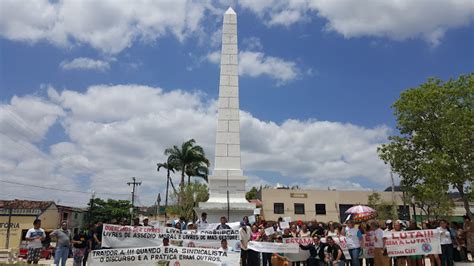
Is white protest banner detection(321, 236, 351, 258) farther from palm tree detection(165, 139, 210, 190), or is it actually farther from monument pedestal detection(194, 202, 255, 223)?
palm tree detection(165, 139, 210, 190)

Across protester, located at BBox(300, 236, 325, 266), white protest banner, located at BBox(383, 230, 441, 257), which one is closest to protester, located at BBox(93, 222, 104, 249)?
protester, located at BBox(300, 236, 325, 266)

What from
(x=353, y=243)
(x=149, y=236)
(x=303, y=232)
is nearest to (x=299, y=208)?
(x=303, y=232)

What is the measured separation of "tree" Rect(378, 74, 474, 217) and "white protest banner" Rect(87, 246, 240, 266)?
15.6 m

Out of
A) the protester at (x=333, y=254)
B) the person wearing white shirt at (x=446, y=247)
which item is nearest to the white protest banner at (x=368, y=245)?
the protester at (x=333, y=254)

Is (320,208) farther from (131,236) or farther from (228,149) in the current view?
(131,236)

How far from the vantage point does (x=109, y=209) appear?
215 feet

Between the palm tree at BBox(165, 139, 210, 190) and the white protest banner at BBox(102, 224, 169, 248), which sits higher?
the palm tree at BBox(165, 139, 210, 190)

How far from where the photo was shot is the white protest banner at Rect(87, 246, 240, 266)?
33.1 ft

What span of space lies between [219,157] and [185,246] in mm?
7015

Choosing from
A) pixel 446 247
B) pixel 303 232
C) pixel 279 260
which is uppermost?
pixel 303 232

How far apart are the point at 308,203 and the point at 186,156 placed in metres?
16.7

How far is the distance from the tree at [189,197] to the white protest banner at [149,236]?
1203 inches

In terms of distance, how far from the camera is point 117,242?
452 inches

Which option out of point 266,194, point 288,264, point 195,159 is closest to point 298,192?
point 266,194
